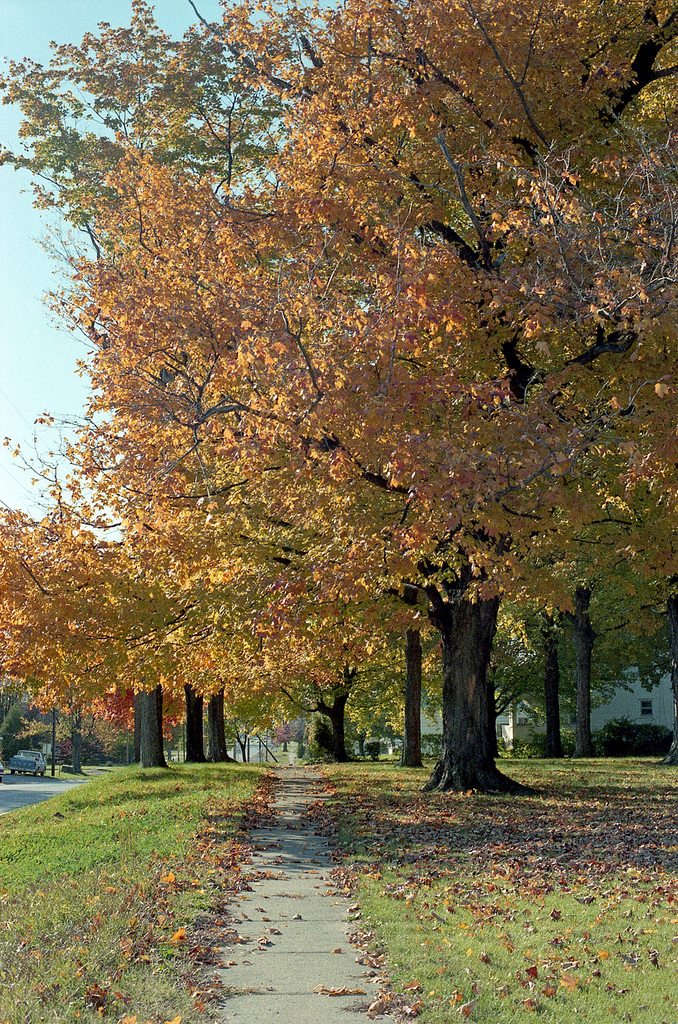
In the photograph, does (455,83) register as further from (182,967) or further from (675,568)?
(182,967)

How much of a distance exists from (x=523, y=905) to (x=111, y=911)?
3669 mm

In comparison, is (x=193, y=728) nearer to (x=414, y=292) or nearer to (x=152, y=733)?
(x=152, y=733)

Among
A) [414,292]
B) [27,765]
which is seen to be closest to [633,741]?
[414,292]

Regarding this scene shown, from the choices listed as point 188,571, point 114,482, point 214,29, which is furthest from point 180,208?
point 214,29

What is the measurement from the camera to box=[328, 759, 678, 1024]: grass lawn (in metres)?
5.72

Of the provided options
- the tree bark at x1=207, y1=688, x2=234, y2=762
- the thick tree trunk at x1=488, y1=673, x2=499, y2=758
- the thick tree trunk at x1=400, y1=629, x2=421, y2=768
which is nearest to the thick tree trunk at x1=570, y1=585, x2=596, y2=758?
the thick tree trunk at x1=488, y1=673, x2=499, y2=758

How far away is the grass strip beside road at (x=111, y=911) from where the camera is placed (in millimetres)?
5391

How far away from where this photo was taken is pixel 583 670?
3538cm

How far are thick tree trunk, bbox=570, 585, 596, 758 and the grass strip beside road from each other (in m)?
21.6

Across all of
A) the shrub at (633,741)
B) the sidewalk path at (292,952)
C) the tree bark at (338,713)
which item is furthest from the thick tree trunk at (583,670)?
the sidewalk path at (292,952)

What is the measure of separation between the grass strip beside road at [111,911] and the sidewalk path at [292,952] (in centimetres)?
31

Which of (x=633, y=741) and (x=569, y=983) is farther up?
(x=569, y=983)

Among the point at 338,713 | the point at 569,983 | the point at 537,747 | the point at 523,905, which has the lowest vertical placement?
the point at 537,747

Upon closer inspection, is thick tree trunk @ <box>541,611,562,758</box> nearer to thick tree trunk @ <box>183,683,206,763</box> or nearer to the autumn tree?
thick tree trunk @ <box>183,683,206,763</box>
